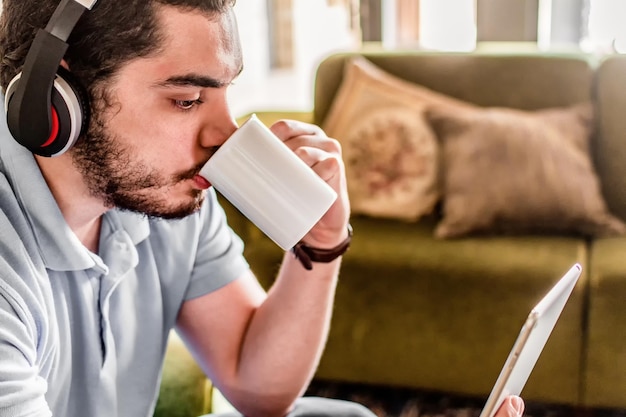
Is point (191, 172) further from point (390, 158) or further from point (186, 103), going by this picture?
point (390, 158)

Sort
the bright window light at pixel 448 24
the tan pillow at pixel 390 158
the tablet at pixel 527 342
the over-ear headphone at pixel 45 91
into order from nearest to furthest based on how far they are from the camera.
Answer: the tablet at pixel 527 342 → the over-ear headphone at pixel 45 91 → the tan pillow at pixel 390 158 → the bright window light at pixel 448 24

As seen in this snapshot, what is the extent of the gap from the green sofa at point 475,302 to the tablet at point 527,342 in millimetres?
1227

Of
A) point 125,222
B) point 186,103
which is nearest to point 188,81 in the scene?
point 186,103

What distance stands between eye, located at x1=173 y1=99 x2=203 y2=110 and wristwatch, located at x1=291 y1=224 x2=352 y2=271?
11.7 inches

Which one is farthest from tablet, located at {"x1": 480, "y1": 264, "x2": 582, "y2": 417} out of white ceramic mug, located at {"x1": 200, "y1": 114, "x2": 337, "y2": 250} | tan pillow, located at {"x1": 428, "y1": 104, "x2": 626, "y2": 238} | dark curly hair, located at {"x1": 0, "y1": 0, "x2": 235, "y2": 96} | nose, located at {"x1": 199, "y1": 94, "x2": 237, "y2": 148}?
tan pillow, located at {"x1": 428, "y1": 104, "x2": 626, "y2": 238}

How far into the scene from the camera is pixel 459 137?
7.51ft

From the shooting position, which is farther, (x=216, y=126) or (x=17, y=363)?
(x=216, y=126)

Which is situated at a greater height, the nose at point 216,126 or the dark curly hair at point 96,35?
the dark curly hair at point 96,35

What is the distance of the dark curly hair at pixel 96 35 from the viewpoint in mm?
897

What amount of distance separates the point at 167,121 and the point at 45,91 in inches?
6.2

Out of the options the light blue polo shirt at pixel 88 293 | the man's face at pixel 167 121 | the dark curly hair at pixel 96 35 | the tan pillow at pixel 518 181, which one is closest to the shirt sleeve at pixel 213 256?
the light blue polo shirt at pixel 88 293

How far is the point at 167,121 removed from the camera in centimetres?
95

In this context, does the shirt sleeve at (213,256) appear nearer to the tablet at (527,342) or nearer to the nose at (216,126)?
the nose at (216,126)

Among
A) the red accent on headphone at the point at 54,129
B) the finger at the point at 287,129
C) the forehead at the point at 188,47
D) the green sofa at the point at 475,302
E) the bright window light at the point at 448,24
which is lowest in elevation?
the green sofa at the point at 475,302
